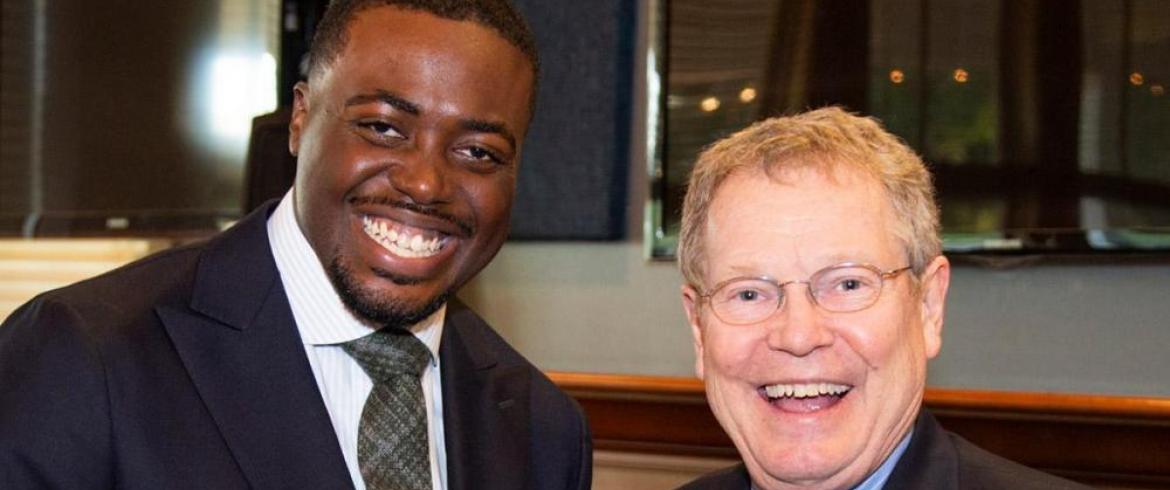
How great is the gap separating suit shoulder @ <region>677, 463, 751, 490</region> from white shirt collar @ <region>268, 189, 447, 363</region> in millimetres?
536

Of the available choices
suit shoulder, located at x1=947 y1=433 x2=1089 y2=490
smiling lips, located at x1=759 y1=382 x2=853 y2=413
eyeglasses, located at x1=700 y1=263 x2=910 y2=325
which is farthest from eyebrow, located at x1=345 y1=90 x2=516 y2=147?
suit shoulder, located at x1=947 y1=433 x2=1089 y2=490

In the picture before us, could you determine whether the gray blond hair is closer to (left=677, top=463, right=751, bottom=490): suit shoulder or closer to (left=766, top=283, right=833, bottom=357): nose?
(left=766, top=283, right=833, bottom=357): nose

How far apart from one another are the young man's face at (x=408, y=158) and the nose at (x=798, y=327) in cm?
40

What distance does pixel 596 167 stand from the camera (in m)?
3.51

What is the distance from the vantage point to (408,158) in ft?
A: 6.03

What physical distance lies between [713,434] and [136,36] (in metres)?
2.07

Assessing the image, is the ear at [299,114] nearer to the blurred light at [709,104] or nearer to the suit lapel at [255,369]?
the suit lapel at [255,369]

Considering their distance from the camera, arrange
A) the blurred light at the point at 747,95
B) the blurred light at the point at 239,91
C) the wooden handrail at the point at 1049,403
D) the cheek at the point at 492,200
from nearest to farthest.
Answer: the cheek at the point at 492,200 < the wooden handrail at the point at 1049,403 < the blurred light at the point at 747,95 < the blurred light at the point at 239,91

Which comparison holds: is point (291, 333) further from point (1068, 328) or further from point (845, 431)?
point (1068, 328)

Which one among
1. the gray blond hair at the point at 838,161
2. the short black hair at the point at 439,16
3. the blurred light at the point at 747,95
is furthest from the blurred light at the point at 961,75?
the short black hair at the point at 439,16

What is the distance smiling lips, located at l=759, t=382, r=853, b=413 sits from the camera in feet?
5.90

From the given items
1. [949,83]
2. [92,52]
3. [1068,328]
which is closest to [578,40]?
[949,83]

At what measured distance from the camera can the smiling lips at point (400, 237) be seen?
6.08 feet

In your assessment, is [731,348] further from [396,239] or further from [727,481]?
[396,239]
